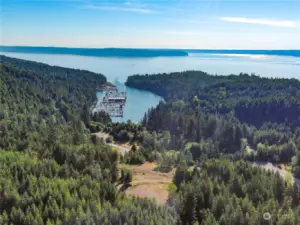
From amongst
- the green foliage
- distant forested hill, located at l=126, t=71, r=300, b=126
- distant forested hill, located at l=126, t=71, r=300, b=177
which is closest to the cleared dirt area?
the green foliage

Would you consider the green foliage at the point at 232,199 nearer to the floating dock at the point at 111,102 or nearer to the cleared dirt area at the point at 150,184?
the cleared dirt area at the point at 150,184

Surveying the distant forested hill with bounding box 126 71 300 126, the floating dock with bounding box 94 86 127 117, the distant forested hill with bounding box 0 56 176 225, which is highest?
the distant forested hill with bounding box 126 71 300 126

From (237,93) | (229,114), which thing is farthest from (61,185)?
(237,93)

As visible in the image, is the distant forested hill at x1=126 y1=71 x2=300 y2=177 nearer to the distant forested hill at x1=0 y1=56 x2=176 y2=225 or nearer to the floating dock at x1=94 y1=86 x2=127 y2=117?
the floating dock at x1=94 y1=86 x2=127 y2=117

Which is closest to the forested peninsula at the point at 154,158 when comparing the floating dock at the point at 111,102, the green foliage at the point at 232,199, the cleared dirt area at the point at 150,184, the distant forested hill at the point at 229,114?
the green foliage at the point at 232,199

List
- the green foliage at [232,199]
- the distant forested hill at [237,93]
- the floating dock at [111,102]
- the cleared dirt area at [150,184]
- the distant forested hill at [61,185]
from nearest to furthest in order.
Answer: the distant forested hill at [61,185] < the green foliage at [232,199] < the cleared dirt area at [150,184] < the distant forested hill at [237,93] < the floating dock at [111,102]

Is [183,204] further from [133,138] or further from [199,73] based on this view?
[199,73]
